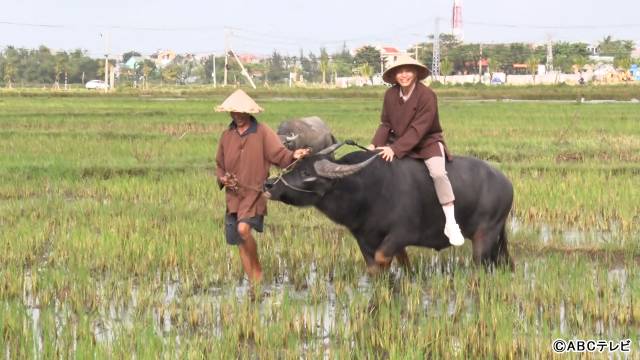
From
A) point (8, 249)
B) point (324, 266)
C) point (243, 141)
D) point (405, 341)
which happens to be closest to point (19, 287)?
point (8, 249)

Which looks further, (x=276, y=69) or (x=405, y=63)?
(x=276, y=69)

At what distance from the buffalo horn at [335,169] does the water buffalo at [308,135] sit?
3.8 inches

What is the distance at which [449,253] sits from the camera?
488 cm

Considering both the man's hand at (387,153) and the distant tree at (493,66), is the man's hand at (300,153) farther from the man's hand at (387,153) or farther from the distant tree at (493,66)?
the distant tree at (493,66)

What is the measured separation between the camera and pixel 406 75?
395 centimetres

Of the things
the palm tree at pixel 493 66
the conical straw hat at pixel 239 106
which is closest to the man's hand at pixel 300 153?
the conical straw hat at pixel 239 106

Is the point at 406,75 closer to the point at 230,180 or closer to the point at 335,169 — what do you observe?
the point at 335,169

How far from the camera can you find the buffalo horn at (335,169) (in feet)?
12.4

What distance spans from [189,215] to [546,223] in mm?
2710

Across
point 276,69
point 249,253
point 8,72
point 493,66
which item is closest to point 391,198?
point 249,253

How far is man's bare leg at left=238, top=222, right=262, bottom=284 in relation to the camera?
12.8 feet

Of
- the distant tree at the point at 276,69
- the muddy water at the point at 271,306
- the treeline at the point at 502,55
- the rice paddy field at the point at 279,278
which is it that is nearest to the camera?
the rice paddy field at the point at 279,278

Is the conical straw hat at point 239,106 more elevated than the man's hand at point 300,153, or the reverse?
the conical straw hat at point 239,106

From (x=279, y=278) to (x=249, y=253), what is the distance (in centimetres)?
47
